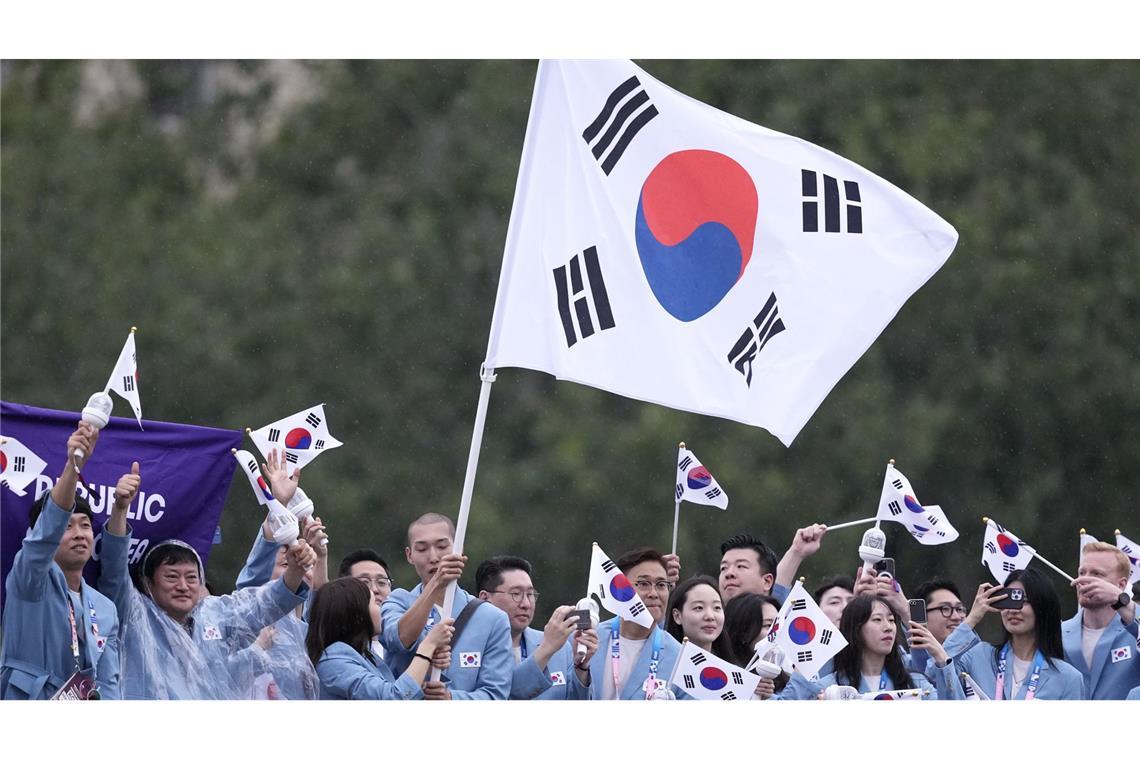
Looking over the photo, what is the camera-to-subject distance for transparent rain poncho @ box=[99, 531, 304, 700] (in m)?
8.09

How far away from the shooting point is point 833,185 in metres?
8.51

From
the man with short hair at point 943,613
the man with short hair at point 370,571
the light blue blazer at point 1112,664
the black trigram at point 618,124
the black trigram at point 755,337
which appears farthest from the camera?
the man with short hair at point 943,613

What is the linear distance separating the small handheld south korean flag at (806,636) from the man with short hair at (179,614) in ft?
6.11

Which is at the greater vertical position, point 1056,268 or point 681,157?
point 1056,268

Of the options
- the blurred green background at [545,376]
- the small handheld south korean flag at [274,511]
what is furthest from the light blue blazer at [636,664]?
the blurred green background at [545,376]

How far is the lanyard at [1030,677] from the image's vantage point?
29.5 feet

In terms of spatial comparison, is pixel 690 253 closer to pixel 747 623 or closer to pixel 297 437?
pixel 747 623

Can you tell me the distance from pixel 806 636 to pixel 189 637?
2386 millimetres

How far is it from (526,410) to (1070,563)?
5510 mm

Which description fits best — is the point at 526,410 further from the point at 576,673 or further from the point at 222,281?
the point at 576,673

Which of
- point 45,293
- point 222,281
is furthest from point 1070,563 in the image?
point 45,293

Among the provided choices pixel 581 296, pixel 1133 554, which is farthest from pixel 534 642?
pixel 1133 554

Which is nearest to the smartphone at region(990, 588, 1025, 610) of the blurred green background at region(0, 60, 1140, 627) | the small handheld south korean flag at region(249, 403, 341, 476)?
the small handheld south korean flag at region(249, 403, 341, 476)

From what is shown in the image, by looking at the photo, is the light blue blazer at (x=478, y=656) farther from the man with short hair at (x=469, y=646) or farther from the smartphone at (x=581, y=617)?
the smartphone at (x=581, y=617)
